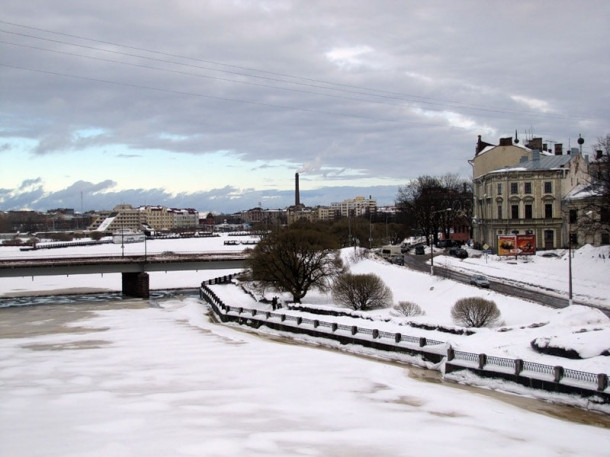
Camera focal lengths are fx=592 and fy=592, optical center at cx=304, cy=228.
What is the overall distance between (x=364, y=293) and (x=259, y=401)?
25.8m

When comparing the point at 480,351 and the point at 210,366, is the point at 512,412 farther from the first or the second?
the point at 210,366

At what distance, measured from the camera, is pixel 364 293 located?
46844 millimetres

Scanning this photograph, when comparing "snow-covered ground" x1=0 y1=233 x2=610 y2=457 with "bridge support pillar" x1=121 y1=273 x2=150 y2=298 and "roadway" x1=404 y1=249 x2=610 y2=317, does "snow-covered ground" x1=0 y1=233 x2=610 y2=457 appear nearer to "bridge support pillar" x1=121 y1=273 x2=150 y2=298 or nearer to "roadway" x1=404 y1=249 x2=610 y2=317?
"roadway" x1=404 y1=249 x2=610 y2=317

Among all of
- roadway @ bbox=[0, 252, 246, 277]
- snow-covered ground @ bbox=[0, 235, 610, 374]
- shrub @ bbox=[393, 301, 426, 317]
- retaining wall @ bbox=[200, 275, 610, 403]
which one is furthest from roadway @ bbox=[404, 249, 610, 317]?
roadway @ bbox=[0, 252, 246, 277]

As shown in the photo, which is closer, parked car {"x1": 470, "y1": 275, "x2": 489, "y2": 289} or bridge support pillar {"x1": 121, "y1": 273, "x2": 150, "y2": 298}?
parked car {"x1": 470, "y1": 275, "x2": 489, "y2": 289}

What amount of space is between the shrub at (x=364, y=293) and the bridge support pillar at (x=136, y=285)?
1268 inches

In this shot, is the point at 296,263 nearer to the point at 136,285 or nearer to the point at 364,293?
the point at 364,293

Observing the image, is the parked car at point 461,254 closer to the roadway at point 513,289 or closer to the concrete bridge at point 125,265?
the roadway at point 513,289

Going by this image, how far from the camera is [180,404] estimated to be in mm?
21250

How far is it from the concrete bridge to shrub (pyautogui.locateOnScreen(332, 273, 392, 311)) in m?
25.4

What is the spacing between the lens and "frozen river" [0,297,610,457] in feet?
55.3

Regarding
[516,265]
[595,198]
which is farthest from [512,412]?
[595,198]

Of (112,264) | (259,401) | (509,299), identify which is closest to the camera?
(259,401)

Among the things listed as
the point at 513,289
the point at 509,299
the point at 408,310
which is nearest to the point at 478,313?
the point at 509,299
